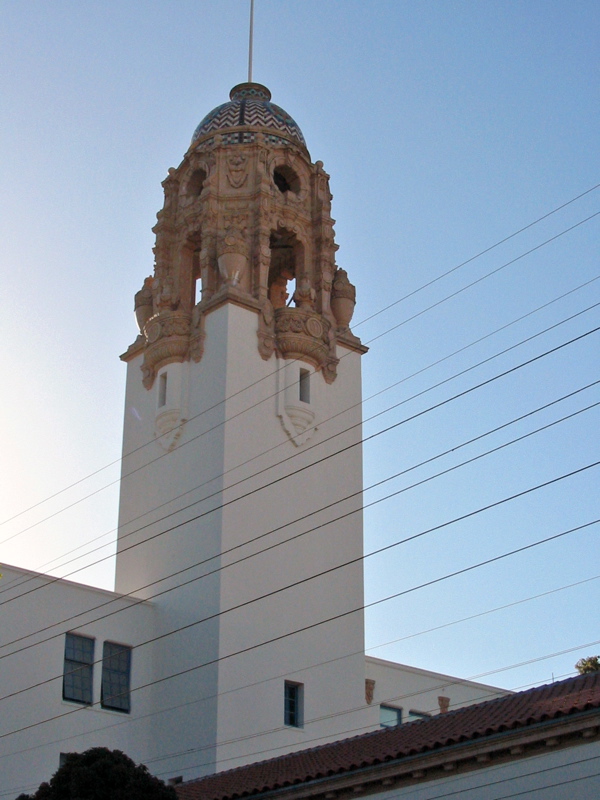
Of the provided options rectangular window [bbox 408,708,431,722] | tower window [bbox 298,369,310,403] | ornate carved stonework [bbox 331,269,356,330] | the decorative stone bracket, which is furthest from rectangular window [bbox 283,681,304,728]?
ornate carved stonework [bbox 331,269,356,330]

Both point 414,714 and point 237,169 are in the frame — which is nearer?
point 414,714

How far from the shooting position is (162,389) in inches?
1495

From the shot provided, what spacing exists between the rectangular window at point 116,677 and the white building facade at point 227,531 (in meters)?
0.04

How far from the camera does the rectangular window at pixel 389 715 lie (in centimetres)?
3766

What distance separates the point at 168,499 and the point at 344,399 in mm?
6218

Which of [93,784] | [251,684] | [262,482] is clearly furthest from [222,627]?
[93,784]

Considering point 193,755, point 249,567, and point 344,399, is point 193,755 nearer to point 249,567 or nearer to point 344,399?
point 249,567

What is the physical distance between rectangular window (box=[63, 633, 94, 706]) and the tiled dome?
652 inches

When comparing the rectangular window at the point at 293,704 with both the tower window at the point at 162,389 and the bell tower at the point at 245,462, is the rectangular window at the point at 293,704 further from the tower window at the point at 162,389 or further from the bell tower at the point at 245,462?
the tower window at the point at 162,389

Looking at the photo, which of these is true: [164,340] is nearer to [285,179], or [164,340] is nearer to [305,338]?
[305,338]

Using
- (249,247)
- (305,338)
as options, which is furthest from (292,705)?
(249,247)

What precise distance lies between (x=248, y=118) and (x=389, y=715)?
62.4ft

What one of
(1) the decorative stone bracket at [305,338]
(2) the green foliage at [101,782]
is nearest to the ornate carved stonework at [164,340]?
(1) the decorative stone bracket at [305,338]

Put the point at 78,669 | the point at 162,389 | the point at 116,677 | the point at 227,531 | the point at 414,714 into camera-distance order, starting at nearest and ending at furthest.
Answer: the point at 78,669 → the point at 116,677 → the point at 227,531 → the point at 162,389 → the point at 414,714
